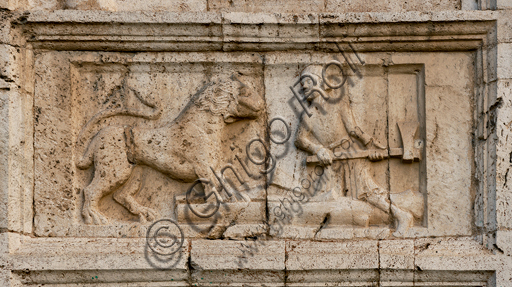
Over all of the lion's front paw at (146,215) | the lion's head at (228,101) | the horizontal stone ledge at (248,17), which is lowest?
the lion's front paw at (146,215)

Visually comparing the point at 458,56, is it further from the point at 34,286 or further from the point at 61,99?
the point at 34,286

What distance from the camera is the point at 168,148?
16.5 ft

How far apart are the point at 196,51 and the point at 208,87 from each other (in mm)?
312

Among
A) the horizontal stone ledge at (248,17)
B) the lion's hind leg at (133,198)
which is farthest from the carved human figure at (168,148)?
the horizontal stone ledge at (248,17)

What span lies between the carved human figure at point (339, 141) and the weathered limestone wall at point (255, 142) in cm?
1

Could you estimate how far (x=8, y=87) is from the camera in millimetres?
Answer: 4910

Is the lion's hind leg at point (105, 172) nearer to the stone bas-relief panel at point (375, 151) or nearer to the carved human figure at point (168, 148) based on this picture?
the carved human figure at point (168, 148)

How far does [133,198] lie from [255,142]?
108cm

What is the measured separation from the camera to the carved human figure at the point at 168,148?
16.4ft

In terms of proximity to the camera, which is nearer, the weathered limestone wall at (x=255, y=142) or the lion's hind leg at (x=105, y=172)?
the weathered limestone wall at (x=255, y=142)

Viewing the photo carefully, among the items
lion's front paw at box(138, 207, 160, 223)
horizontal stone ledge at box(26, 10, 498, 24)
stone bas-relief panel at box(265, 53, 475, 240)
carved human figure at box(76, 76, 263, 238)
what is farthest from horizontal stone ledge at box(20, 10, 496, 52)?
lion's front paw at box(138, 207, 160, 223)

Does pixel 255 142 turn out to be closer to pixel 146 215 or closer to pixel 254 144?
pixel 254 144

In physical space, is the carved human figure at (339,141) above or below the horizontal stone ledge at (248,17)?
below

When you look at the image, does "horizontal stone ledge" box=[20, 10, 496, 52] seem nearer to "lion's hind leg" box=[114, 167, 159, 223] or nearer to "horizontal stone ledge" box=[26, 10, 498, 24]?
"horizontal stone ledge" box=[26, 10, 498, 24]
